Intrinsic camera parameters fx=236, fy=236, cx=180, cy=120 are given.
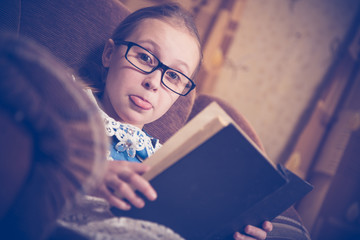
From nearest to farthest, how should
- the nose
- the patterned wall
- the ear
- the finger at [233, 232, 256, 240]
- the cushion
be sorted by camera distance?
the cushion < the finger at [233, 232, 256, 240] < the nose < the ear < the patterned wall

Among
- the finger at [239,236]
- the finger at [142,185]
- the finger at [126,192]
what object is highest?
the finger at [142,185]

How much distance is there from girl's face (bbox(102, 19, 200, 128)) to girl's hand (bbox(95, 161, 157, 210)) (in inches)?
12.1

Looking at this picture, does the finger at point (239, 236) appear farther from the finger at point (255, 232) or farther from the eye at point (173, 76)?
the eye at point (173, 76)

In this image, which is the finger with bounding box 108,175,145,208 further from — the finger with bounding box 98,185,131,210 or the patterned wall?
the patterned wall

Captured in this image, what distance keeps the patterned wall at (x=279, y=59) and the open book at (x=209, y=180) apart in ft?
6.06

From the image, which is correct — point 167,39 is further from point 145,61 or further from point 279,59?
point 279,59

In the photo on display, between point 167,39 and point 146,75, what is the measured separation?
13 cm

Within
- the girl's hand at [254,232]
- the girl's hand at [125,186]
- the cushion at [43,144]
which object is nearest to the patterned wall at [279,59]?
the girl's hand at [254,232]

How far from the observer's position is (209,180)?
0.39 metres

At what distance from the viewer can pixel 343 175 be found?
1810 millimetres

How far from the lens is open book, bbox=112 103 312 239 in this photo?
36 cm

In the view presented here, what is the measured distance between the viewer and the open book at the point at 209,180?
360 mm

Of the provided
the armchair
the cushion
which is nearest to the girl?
the armchair

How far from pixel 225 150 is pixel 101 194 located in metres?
0.24
